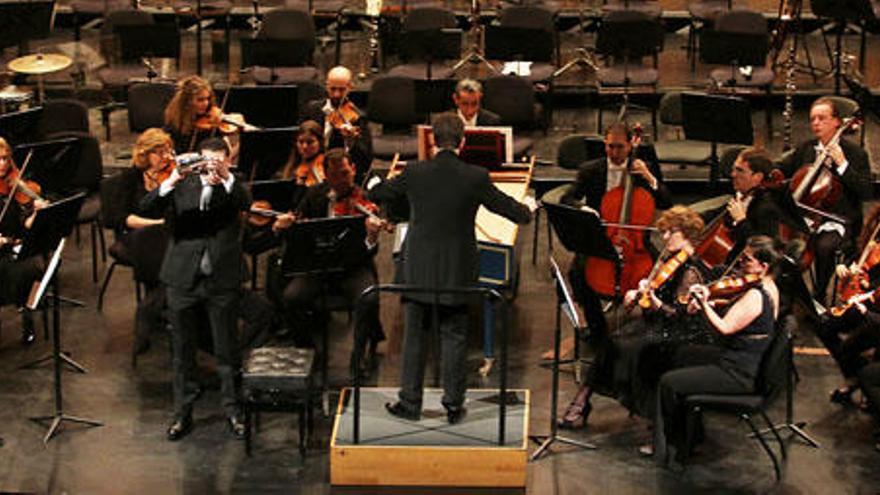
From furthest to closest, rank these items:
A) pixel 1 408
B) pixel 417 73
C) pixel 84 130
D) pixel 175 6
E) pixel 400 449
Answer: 1. pixel 175 6
2. pixel 417 73
3. pixel 84 130
4. pixel 1 408
5. pixel 400 449

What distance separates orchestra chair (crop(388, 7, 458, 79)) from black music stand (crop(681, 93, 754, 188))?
103 inches

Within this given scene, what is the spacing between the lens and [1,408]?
10.5 meters

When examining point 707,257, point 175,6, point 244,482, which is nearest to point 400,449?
point 244,482

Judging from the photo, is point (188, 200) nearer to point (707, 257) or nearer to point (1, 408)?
point (1, 408)

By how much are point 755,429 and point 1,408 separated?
4.38 meters

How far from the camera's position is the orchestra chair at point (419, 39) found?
47.5 feet

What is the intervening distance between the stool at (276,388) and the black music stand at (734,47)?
5640 mm

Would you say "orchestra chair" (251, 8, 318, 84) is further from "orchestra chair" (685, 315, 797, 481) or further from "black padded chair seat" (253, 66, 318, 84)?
"orchestra chair" (685, 315, 797, 481)

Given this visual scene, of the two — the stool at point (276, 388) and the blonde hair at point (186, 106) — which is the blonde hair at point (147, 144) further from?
the stool at point (276, 388)

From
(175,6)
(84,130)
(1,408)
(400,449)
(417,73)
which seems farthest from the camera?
(175,6)

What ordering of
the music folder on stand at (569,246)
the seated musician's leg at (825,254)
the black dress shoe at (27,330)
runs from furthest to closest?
the seated musician's leg at (825,254)
the black dress shoe at (27,330)
the music folder on stand at (569,246)

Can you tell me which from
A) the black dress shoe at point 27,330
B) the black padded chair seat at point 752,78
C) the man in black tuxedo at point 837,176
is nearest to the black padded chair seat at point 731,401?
the man in black tuxedo at point 837,176

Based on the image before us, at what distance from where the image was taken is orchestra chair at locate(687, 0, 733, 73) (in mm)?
16141

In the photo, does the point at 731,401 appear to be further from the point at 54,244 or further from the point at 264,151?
the point at 54,244
